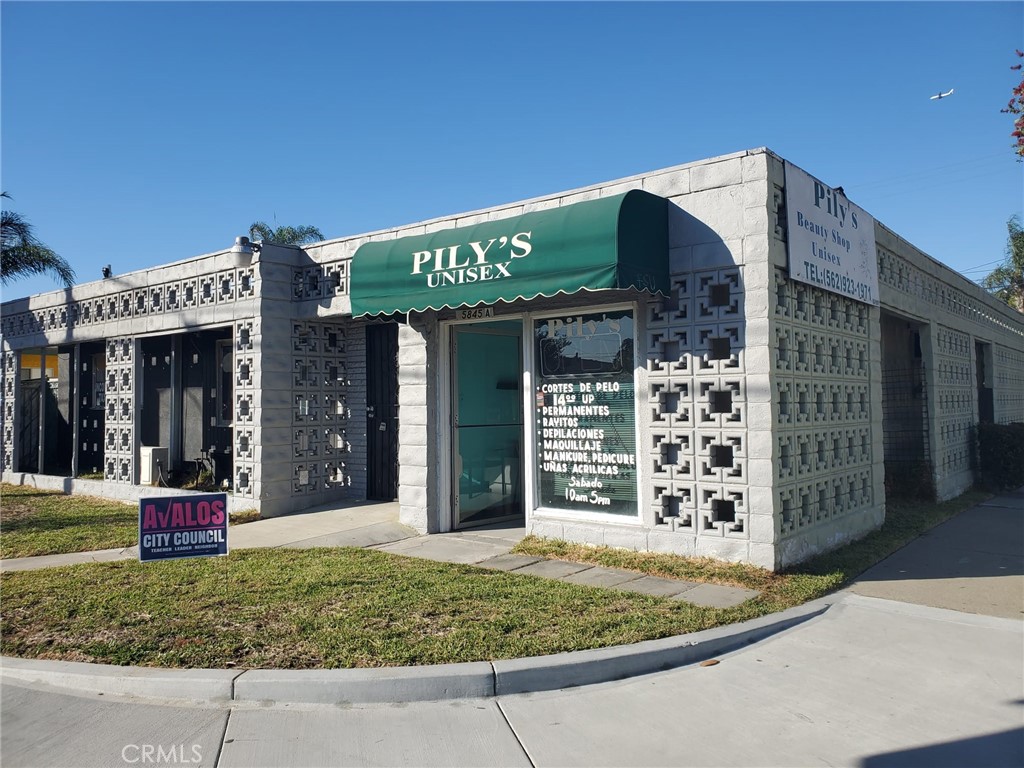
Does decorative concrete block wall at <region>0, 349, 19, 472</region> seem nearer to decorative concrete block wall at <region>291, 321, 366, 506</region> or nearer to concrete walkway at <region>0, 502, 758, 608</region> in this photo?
decorative concrete block wall at <region>291, 321, 366, 506</region>

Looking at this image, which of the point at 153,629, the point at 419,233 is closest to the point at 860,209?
the point at 419,233

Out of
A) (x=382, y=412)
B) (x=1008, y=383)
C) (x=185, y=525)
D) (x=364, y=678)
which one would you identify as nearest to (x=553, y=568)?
(x=364, y=678)

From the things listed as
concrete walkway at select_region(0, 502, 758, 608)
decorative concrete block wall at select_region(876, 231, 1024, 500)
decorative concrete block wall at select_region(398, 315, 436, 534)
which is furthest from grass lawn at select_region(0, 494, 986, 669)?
decorative concrete block wall at select_region(876, 231, 1024, 500)

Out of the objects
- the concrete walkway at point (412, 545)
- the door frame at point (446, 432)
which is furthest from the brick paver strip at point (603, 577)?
the door frame at point (446, 432)

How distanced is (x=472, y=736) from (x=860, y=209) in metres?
8.24

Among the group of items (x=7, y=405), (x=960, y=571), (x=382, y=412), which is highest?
(x=7, y=405)

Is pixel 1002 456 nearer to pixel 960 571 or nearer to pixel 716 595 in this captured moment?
pixel 960 571

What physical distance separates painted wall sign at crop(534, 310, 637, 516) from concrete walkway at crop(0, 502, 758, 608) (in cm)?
92

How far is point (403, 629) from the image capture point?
18.4 feet

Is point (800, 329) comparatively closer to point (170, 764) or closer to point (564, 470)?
point (564, 470)

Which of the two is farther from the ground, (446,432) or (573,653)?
(446,432)

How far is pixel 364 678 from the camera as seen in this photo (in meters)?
4.69

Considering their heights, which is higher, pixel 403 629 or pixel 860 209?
pixel 860 209

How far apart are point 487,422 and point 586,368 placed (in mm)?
2332
